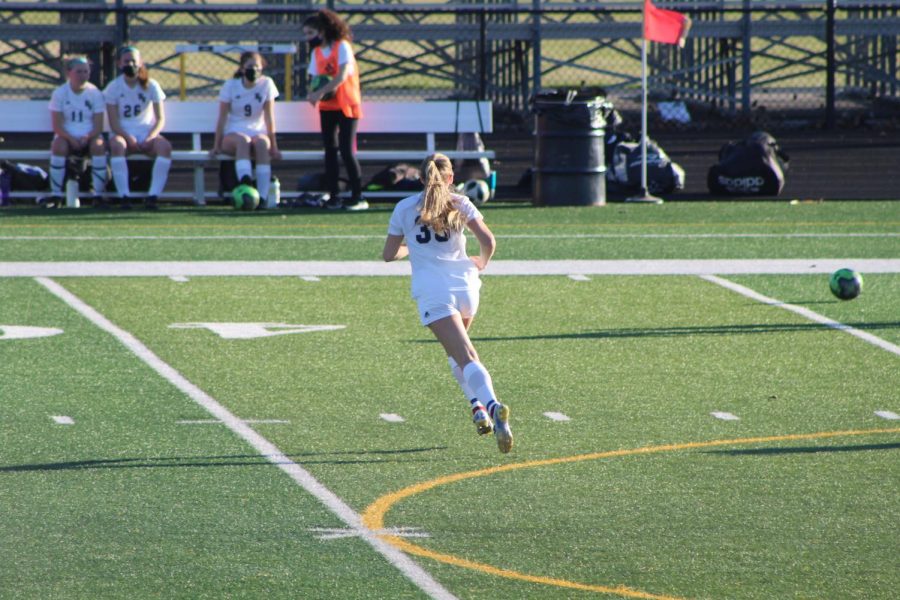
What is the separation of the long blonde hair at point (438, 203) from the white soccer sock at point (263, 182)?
12054 millimetres

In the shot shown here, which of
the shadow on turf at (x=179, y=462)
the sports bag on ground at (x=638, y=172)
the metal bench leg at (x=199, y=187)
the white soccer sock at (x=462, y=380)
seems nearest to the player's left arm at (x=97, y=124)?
the metal bench leg at (x=199, y=187)

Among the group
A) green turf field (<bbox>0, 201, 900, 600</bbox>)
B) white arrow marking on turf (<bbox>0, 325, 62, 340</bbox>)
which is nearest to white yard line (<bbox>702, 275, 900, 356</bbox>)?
green turf field (<bbox>0, 201, 900, 600</bbox>)

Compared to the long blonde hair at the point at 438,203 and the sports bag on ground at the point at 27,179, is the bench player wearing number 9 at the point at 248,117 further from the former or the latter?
the long blonde hair at the point at 438,203

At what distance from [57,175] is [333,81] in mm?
3721

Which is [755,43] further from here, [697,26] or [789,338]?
[789,338]

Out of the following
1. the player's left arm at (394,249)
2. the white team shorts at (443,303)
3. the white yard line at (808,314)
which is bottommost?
the white yard line at (808,314)

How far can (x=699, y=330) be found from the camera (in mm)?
11828

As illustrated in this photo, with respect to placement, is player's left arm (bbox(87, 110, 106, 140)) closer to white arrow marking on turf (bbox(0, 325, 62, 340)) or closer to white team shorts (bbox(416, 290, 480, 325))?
white arrow marking on turf (bbox(0, 325, 62, 340))

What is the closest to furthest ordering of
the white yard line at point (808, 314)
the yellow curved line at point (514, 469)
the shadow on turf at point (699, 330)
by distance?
the yellow curved line at point (514, 469)
the white yard line at point (808, 314)
the shadow on turf at point (699, 330)

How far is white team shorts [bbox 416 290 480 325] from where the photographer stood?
8.05 meters

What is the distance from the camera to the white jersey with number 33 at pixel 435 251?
8.08 metres

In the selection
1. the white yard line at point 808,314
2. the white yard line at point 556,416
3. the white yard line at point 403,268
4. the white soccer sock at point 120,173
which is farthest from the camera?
A: the white soccer sock at point 120,173

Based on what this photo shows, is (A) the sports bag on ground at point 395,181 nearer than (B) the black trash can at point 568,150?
No

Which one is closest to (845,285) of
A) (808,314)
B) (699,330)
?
(808,314)
